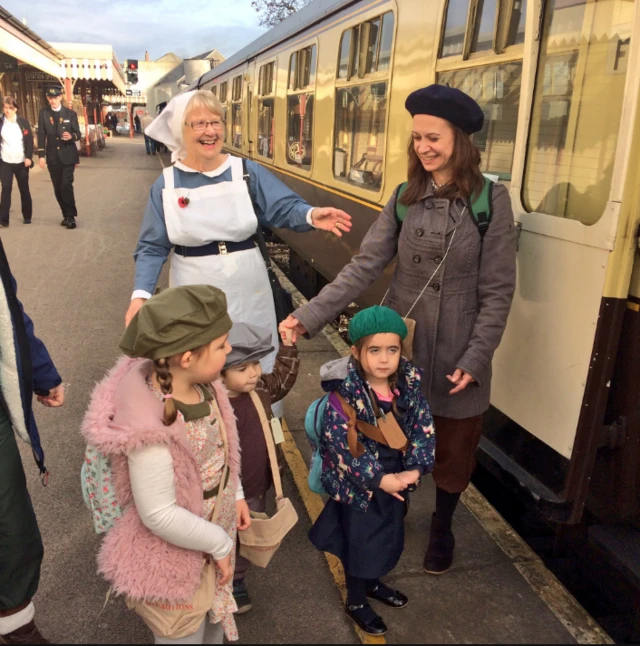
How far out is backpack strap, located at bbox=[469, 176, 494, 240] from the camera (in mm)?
2342

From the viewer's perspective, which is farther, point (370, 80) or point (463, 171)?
point (370, 80)

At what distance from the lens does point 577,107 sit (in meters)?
2.51

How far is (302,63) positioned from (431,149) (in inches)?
191

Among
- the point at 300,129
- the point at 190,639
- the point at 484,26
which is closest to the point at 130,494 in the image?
the point at 190,639

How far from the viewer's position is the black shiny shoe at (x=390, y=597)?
254 centimetres

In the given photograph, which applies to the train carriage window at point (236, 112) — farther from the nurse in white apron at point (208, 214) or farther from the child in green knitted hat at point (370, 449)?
the child in green knitted hat at point (370, 449)

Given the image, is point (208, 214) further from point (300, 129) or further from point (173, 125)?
point (300, 129)

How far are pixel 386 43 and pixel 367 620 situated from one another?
3.58 m

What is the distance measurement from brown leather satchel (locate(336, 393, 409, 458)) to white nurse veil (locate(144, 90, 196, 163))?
130 centimetres

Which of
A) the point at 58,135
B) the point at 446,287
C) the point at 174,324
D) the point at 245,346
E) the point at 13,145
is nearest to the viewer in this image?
the point at 174,324

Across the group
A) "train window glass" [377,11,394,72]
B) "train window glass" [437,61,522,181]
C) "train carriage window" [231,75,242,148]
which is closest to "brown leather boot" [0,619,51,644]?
"train window glass" [437,61,522,181]

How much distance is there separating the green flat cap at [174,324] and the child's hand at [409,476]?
2.88 feet

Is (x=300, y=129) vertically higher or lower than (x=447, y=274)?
higher

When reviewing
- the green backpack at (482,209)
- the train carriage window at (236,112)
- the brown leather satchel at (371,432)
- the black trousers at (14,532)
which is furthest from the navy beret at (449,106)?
the train carriage window at (236,112)
